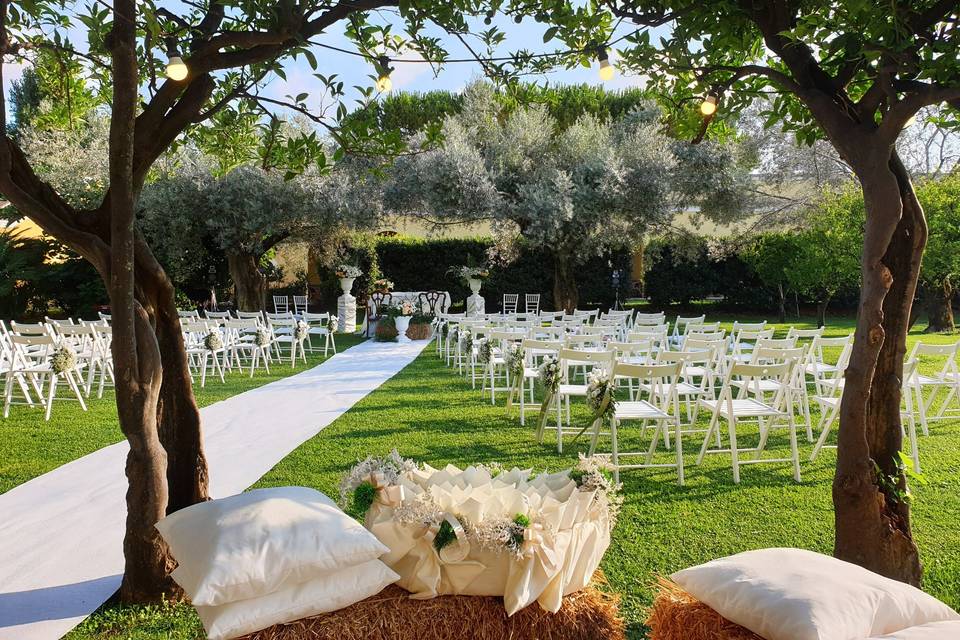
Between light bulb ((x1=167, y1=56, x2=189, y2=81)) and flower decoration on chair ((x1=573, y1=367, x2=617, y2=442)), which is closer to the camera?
light bulb ((x1=167, y1=56, x2=189, y2=81))

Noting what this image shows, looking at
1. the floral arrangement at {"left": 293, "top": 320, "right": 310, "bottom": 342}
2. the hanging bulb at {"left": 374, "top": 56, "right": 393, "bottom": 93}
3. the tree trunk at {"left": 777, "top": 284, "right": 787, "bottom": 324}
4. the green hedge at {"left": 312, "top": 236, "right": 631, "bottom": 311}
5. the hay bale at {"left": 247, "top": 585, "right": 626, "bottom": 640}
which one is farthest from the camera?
the green hedge at {"left": 312, "top": 236, "right": 631, "bottom": 311}

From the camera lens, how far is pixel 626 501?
458 centimetres

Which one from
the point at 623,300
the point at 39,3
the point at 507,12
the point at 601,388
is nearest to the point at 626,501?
the point at 601,388

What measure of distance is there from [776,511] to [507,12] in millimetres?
3477

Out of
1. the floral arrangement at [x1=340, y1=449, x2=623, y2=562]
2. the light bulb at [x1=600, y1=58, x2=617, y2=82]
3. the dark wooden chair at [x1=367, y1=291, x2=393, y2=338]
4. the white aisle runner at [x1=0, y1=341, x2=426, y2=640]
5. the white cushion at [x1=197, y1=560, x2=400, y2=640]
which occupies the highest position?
the light bulb at [x1=600, y1=58, x2=617, y2=82]

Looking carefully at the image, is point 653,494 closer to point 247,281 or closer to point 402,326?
point 402,326

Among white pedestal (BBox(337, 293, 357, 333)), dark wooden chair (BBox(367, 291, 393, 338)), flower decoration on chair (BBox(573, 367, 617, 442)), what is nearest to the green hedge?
white pedestal (BBox(337, 293, 357, 333))

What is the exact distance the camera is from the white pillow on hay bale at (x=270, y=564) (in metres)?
2.13

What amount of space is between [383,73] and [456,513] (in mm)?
2394

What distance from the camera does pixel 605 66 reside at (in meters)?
4.02

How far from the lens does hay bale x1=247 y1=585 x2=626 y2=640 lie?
88.0 inches

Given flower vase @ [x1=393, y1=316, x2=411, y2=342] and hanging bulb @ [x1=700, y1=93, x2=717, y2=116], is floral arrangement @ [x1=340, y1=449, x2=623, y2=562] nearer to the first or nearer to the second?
hanging bulb @ [x1=700, y1=93, x2=717, y2=116]

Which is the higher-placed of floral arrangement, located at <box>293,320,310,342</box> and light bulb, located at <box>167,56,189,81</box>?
light bulb, located at <box>167,56,189,81</box>

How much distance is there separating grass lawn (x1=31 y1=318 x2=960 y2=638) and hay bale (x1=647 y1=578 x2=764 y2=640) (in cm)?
58
